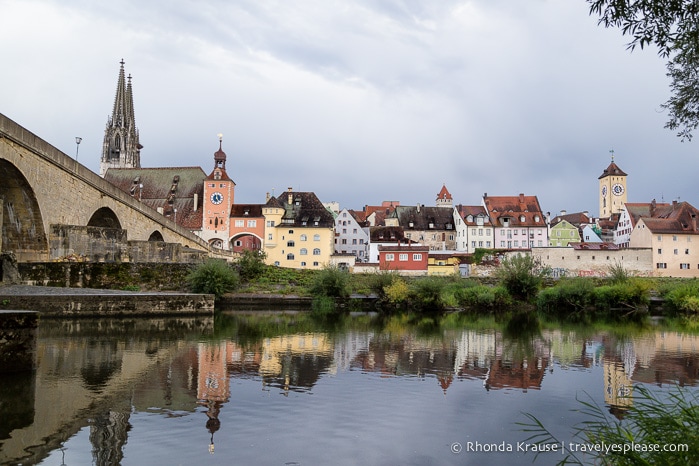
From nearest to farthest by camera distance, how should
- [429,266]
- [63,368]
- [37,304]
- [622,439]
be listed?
[622,439] → [63,368] → [37,304] → [429,266]

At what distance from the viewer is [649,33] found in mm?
7508

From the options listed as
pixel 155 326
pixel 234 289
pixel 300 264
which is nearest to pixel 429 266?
pixel 300 264

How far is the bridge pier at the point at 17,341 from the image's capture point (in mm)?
10273

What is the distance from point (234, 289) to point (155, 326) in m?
18.2

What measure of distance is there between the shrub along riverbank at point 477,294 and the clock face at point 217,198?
127ft

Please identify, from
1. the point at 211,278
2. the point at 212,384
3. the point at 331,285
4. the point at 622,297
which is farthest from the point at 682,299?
the point at 212,384

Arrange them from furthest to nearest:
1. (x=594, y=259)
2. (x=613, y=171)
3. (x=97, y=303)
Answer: (x=613, y=171) < (x=594, y=259) < (x=97, y=303)

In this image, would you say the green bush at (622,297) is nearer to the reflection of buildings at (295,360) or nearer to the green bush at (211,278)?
the green bush at (211,278)

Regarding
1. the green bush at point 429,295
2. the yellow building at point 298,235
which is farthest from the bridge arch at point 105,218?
the yellow building at point 298,235

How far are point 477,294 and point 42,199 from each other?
25271 millimetres

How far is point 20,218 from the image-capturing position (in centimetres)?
2816

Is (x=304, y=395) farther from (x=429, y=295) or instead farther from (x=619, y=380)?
(x=429, y=295)

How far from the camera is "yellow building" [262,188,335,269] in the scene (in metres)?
74.3

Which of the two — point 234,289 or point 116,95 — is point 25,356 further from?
point 116,95
